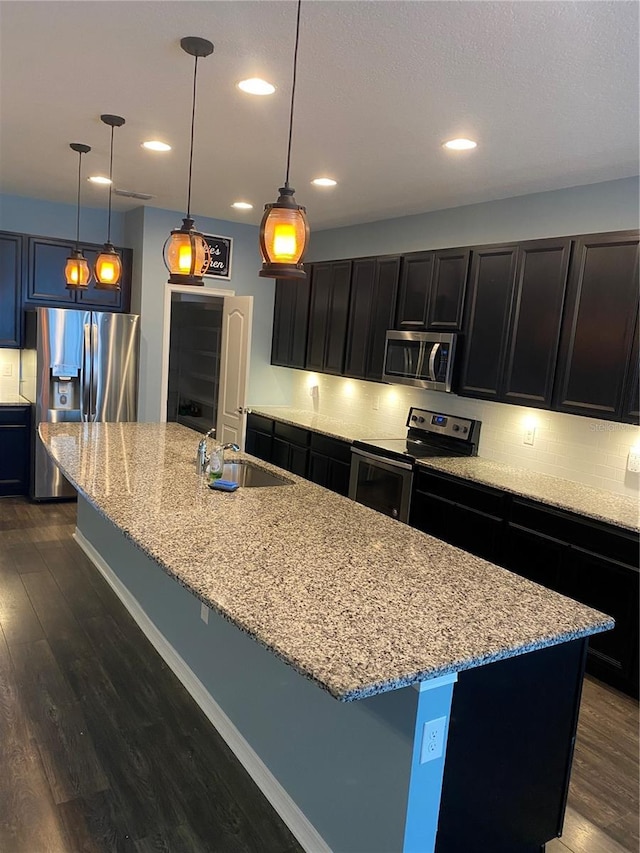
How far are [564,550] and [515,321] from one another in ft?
4.67

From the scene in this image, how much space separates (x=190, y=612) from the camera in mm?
2811

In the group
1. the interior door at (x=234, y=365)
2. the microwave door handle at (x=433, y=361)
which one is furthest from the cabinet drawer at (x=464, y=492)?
the interior door at (x=234, y=365)

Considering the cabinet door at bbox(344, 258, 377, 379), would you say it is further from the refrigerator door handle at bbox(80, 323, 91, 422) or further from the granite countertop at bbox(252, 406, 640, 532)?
the refrigerator door handle at bbox(80, 323, 91, 422)

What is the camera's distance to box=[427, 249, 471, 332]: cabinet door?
4125 mm

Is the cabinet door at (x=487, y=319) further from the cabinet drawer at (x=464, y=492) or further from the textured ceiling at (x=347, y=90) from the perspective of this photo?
the cabinet drawer at (x=464, y=492)

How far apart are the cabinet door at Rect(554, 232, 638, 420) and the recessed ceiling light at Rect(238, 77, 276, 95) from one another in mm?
1885

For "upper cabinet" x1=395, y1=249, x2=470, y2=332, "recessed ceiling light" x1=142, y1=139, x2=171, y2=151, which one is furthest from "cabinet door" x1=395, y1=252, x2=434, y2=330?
"recessed ceiling light" x1=142, y1=139, x2=171, y2=151

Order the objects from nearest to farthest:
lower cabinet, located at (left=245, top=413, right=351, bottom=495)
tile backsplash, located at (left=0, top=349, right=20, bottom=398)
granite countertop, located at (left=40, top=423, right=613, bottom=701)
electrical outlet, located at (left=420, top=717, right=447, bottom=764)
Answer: granite countertop, located at (left=40, top=423, right=613, bottom=701) < electrical outlet, located at (left=420, top=717, right=447, bottom=764) < lower cabinet, located at (left=245, top=413, right=351, bottom=495) < tile backsplash, located at (left=0, top=349, right=20, bottom=398)

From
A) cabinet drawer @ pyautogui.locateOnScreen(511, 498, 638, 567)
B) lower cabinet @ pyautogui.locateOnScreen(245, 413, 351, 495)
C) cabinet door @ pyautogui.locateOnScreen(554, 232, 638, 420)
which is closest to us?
cabinet drawer @ pyautogui.locateOnScreen(511, 498, 638, 567)

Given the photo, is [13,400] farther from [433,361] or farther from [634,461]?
[634,461]

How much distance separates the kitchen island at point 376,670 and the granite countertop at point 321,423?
7.80 ft

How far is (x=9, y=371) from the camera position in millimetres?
5719

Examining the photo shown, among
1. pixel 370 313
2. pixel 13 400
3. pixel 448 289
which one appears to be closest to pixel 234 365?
pixel 370 313

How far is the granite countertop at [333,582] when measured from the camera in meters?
1.45
